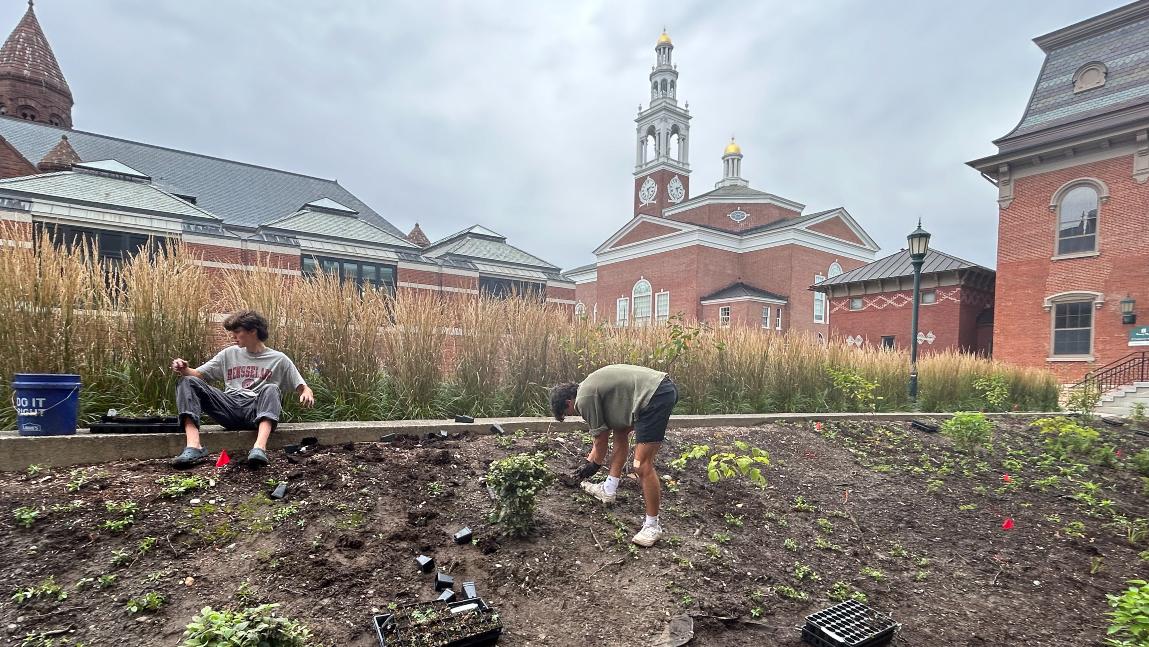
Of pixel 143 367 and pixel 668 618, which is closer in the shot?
pixel 668 618

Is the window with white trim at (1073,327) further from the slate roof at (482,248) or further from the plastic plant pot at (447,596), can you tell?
the slate roof at (482,248)

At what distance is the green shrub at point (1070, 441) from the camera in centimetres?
586

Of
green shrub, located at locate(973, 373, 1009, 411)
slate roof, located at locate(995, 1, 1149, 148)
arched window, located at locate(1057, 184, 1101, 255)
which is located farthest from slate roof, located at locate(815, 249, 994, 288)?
green shrub, located at locate(973, 373, 1009, 411)

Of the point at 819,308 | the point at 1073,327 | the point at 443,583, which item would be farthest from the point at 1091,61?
the point at 443,583

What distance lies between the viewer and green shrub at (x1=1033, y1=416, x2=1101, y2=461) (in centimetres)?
586

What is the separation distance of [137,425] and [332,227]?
24.0m

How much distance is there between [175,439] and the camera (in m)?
3.16

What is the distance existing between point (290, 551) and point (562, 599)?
1.31 m

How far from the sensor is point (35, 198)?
17219 mm

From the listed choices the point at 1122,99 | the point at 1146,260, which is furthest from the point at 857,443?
the point at 1122,99

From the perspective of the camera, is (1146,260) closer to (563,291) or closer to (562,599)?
(562,599)

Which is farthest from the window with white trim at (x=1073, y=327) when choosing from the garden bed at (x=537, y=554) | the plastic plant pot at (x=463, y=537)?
the plastic plant pot at (x=463, y=537)

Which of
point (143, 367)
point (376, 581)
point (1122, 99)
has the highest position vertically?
point (1122, 99)

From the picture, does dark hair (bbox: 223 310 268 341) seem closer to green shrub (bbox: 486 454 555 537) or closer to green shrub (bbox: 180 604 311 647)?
green shrub (bbox: 486 454 555 537)
